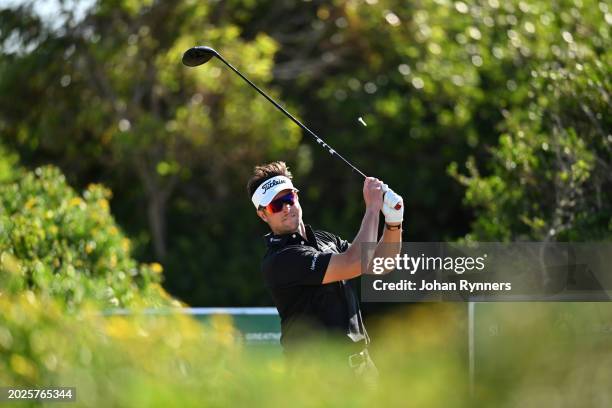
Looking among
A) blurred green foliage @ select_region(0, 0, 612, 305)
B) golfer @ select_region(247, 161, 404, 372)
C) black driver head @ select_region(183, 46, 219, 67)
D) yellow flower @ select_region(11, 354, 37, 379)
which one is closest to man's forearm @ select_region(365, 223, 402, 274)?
golfer @ select_region(247, 161, 404, 372)

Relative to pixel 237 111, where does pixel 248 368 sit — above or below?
above

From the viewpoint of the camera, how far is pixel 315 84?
57.5 ft

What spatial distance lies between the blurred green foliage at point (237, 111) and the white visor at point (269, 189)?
869 centimetres

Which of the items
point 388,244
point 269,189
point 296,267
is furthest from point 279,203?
point 388,244

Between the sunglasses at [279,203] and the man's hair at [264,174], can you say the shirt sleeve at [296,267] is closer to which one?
the sunglasses at [279,203]

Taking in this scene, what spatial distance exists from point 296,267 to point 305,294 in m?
0.19

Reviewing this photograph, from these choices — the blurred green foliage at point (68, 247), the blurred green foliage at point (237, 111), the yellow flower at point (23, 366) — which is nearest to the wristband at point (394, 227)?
the blurred green foliage at point (68, 247)

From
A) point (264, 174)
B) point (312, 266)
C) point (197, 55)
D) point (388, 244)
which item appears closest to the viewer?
point (312, 266)

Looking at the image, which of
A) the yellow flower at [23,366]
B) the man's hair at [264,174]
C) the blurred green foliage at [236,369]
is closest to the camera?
the blurred green foliage at [236,369]

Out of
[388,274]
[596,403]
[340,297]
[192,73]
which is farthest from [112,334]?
[192,73]

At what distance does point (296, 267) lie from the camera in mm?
5273

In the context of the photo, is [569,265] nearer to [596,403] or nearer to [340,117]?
[596,403]

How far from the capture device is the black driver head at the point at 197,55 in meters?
6.63

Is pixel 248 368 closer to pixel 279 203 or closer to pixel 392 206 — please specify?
pixel 392 206
